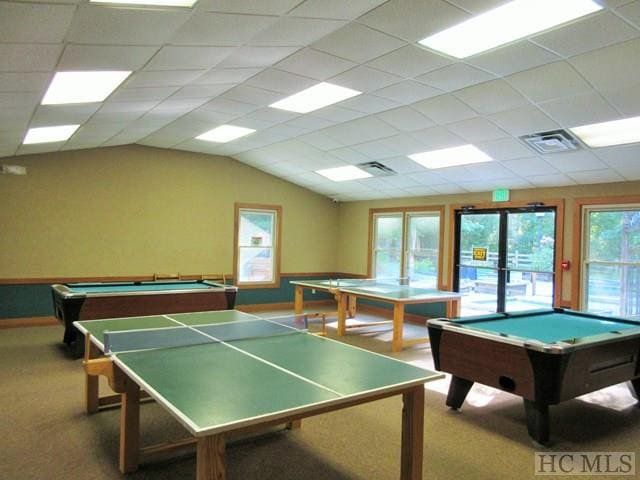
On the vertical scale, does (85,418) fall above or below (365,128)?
below

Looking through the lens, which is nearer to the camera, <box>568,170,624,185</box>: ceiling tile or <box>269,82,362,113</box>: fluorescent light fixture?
<box>269,82,362,113</box>: fluorescent light fixture

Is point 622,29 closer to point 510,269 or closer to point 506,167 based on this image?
point 506,167

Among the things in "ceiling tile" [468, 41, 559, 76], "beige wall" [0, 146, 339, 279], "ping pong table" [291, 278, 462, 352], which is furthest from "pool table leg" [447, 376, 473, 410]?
"beige wall" [0, 146, 339, 279]

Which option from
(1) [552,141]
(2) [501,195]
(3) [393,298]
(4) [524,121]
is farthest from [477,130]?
(3) [393,298]

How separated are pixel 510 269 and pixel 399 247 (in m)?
2.27

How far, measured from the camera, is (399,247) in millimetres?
8703

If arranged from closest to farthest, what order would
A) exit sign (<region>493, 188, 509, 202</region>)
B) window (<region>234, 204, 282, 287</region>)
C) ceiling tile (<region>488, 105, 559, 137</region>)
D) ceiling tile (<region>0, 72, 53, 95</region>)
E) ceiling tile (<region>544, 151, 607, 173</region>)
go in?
ceiling tile (<region>0, 72, 53, 95</region>) < ceiling tile (<region>488, 105, 559, 137</region>) < ceiling tile (<region>544, 151, 607, 173</region>) < exit sign (<region>493, 188, 509, 202</region>) < window (<region>234, 204, 282, 287</region>)

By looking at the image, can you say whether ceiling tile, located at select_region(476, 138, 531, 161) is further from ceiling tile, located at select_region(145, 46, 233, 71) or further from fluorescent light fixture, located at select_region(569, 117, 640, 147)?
ceiling tile, located at select_region(145, 46, 233, 71)

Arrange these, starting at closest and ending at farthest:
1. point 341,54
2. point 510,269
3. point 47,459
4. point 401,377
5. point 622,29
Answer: point 401,377 < point 47,459 < point 622,29 < point 341,54 < point 510,269

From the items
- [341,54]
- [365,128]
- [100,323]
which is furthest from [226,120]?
[100,323]

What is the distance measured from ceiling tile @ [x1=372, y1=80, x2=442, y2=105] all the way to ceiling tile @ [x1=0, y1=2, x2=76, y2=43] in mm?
2871

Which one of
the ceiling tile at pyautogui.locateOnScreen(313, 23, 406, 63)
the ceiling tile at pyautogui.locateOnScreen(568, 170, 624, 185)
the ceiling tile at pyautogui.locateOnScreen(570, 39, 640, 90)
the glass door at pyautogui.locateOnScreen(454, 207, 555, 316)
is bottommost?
the glass door at pyautogui.locateOnScreen(454, 207, 555, 316)

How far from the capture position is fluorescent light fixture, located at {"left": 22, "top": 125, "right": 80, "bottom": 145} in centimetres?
498

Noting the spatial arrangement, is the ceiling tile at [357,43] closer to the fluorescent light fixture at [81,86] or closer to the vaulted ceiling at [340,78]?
the vaulted ceiling at [340,78]
